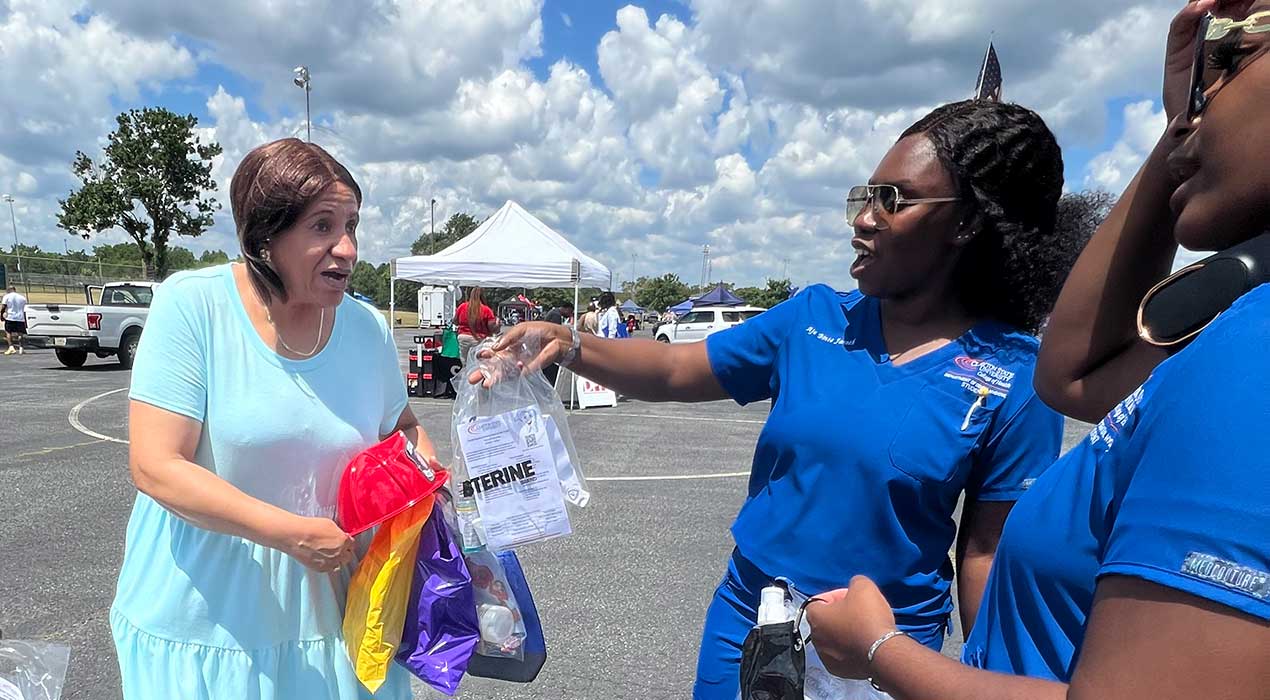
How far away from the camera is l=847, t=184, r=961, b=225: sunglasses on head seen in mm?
1641

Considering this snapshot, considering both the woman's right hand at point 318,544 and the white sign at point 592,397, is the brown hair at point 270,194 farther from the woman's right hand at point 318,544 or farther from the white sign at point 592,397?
the white sign at point 592,397

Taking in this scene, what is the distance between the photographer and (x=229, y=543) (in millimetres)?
1729

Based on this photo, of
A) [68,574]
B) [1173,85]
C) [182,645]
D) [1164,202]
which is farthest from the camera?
[68,574]

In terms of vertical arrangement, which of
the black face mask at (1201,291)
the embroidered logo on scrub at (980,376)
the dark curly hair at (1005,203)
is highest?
the dark curly hair at (1005,203)

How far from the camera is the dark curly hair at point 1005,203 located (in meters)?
1.62

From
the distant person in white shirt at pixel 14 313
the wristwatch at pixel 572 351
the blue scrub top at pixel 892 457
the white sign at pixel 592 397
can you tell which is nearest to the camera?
the blue scrub top at pixel 892 457

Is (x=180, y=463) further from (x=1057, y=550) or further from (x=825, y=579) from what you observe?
(x=1057, y=550)

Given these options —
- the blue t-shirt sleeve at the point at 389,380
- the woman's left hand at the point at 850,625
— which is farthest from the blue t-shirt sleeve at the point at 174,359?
the woman's left hand at the point at 850,625

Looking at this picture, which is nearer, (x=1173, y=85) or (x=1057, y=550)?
(x=1057, y=550)

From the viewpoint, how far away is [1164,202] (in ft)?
3.96

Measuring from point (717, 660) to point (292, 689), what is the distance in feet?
3.30

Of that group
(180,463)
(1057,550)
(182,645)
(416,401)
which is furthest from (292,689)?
(416,401)

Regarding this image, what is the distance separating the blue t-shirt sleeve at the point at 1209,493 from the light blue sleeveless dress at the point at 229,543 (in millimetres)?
1640

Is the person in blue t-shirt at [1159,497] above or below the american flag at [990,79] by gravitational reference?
below
